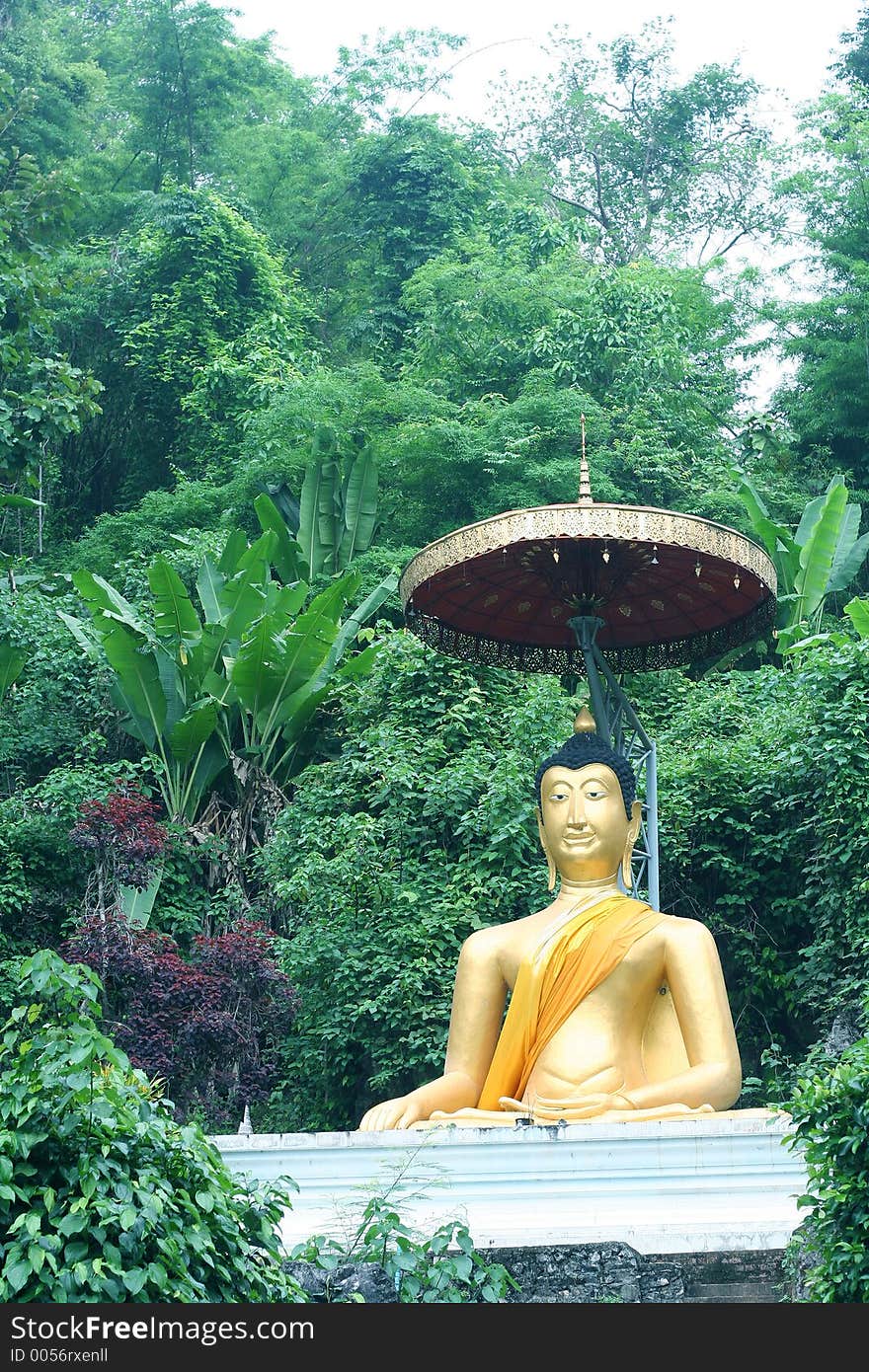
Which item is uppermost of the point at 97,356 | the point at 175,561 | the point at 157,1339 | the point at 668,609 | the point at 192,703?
the point at 97,356

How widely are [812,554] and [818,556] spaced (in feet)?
0.17

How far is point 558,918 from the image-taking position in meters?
8.25

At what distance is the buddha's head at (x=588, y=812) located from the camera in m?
8.37

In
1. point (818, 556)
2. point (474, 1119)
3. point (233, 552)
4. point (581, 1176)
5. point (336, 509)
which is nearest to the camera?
point (581, 1176)

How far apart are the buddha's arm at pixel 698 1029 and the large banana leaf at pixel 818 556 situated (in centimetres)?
688

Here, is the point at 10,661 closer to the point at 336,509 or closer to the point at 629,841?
the point at 336,509

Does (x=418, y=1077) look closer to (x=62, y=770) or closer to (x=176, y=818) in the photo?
(x=176, y=818)

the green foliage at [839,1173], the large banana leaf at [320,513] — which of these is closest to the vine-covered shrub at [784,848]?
the large banana leaf at [320,513]

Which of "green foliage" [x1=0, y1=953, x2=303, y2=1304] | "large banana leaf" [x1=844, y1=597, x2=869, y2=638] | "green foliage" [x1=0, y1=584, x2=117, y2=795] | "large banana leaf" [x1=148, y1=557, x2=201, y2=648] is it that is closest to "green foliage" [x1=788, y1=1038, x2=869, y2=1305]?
"green foliage" [x1=0, y1=953, x2=303, y2=1304]

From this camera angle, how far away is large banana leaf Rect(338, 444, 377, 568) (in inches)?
645

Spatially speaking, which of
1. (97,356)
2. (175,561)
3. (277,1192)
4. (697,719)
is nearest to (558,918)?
(277,1192)

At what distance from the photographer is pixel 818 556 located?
47.1 ft

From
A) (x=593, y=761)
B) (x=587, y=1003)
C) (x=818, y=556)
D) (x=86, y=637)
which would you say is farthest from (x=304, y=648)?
(x=587, y=1003)

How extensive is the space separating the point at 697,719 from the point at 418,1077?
3.74 metres
